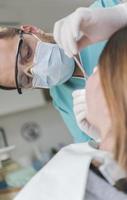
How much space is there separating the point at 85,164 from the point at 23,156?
1908 millimetres

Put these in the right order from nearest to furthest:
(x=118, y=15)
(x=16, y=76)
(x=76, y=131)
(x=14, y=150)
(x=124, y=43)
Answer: (x=124, y=43) < (x=118, y=15) < (x=16, y=76) < (x=76, y=131) < (x=14, y=150)

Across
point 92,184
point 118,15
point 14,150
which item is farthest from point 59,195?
point 14,150

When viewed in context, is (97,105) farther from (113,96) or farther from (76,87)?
(76,87)

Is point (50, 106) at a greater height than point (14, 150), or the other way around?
point (50, 106)

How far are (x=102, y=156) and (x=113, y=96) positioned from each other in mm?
185

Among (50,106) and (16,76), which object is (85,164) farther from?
(50,106)

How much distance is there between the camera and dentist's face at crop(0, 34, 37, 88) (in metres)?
1.28

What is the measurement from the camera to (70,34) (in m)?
0.82

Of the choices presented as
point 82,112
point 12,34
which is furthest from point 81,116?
point 12,34

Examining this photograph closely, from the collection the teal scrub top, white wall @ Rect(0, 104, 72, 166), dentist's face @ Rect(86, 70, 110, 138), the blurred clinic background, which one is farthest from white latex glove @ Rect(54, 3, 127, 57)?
white wall @ Rect(0, 104, 72, 166)

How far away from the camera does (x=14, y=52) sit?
1276 mm

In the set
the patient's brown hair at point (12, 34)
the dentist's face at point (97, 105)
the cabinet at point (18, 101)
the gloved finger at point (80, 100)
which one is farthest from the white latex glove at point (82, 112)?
the cabinet at point (18, 101)

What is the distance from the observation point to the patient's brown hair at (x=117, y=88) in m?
0.73

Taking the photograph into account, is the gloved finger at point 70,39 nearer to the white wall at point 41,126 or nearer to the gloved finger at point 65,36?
the gloved finger at point 65,36
